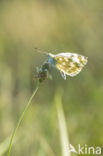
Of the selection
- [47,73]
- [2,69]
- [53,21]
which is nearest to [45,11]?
[53,21]

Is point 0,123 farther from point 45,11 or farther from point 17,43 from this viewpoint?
point 45,11

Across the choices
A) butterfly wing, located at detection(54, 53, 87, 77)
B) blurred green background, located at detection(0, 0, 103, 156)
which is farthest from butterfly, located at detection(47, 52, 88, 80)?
blurred green background, located at detection(0, 0, 103, 156)

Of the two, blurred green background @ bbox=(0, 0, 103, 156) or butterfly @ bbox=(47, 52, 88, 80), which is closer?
butterfly @ bbox=(47, 52, 88, 80)

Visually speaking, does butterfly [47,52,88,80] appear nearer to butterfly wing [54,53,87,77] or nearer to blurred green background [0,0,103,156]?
butterfly wing [54,53,87,77]

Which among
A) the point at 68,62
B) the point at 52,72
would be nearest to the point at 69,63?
the point at 68,62

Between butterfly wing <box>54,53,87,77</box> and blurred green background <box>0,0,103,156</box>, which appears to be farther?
blurred green background <box>0,0,103,156</box>
